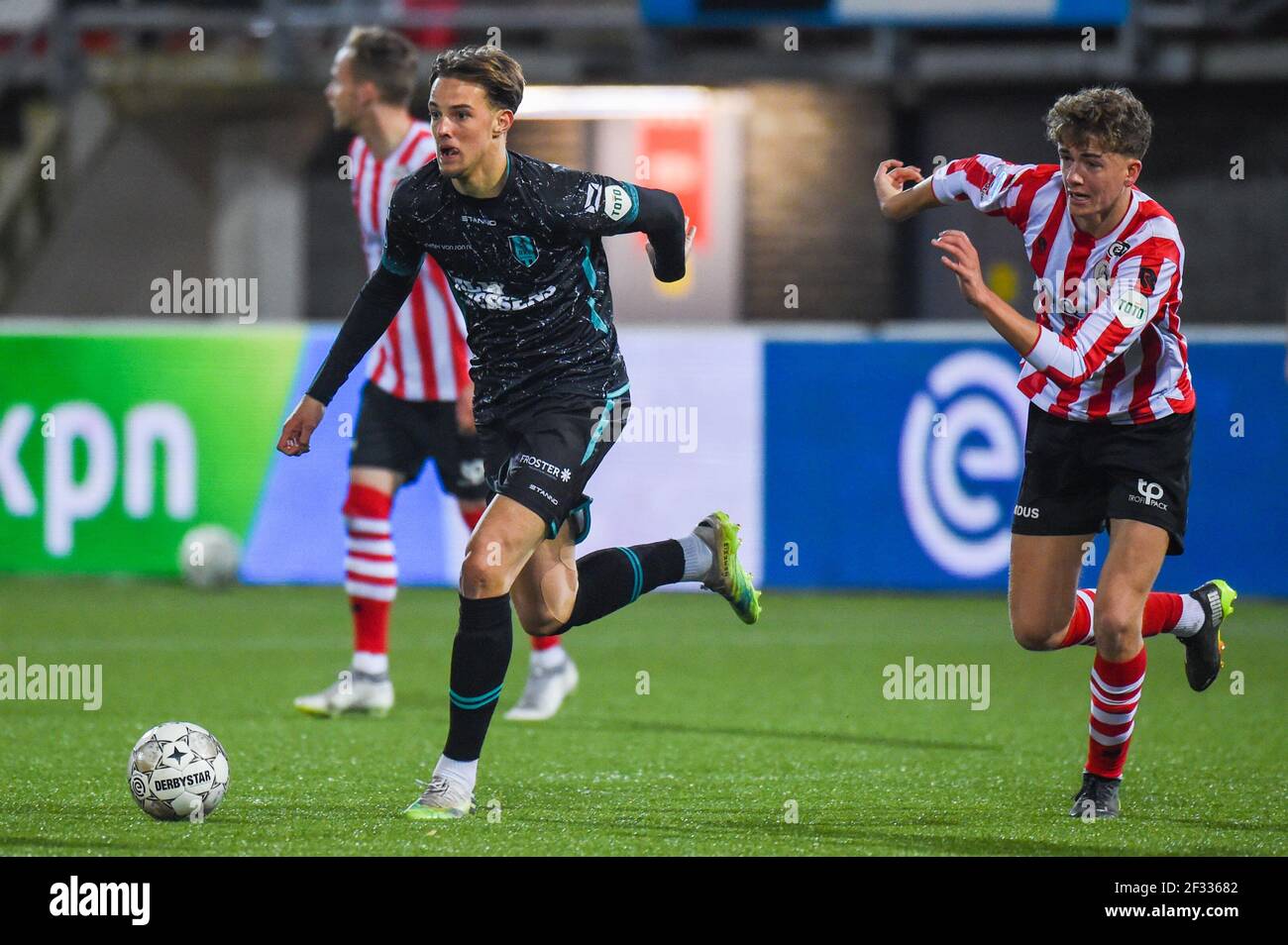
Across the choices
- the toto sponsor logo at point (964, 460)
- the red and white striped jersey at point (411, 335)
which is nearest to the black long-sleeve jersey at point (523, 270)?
the red and white striped jersey at point (411, 335)

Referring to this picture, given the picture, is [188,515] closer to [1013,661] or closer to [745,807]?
[1013,661]

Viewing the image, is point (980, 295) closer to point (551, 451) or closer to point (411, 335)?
point (551, 451)

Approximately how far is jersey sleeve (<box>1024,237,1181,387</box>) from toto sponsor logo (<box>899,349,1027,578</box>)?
15.8ft

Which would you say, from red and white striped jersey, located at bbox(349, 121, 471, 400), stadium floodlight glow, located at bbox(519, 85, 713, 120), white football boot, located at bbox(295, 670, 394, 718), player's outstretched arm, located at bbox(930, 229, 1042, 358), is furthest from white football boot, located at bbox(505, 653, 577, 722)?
stadium floodlight glow, located at bbox(519, 85, 713, 120)

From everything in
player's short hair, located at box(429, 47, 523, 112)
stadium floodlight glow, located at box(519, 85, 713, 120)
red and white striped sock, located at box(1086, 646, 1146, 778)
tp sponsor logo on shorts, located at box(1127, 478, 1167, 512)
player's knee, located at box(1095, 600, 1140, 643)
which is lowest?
red and white striped sock, located at box(1086, 646, 1146, 778)

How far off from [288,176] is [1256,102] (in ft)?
23.7

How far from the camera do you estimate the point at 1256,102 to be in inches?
557

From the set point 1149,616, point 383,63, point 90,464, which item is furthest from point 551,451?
point 90,464

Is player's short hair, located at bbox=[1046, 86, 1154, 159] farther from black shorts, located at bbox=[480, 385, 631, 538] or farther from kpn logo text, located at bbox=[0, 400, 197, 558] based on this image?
kpn logo text, located at bbox=[0, 400, 197, 558]

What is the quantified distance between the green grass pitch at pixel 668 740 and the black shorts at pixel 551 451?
0.77 meters

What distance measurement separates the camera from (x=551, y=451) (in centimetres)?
498

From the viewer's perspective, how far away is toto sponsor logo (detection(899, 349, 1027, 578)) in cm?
977

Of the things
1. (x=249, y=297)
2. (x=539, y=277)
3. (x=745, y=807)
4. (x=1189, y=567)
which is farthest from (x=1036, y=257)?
(x=249, y=297)

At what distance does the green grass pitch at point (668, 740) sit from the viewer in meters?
4.76
